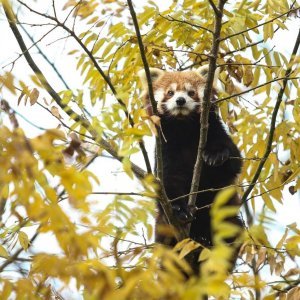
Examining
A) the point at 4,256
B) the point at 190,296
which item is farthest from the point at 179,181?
the point at 190,296

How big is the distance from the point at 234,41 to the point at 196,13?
0.56 meters

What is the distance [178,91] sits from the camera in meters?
8.28

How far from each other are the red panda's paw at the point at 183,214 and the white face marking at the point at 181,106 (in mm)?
1748

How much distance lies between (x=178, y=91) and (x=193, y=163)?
109 centimetres

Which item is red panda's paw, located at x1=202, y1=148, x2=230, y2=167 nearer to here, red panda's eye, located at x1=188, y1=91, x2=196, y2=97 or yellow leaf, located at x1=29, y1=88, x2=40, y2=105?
red panda's eye, located at x1=188, y1=91, x2=196, y2=97

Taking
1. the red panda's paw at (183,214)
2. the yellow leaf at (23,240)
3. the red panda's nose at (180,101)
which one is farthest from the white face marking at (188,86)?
the yellow leaf at (23,240)

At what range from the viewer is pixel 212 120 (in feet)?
25.4

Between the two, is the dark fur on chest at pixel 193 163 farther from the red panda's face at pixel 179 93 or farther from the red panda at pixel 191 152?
the red panda's face at pixel 179 93

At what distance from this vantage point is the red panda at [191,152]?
715 cm

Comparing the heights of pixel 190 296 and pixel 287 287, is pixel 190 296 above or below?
above

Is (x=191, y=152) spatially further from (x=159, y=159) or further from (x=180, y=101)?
(x=159, y=159)

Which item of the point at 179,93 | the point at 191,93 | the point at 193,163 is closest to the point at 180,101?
the point at 179,93

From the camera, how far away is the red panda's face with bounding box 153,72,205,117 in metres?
7.86

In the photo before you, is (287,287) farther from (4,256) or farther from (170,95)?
(170,95)
